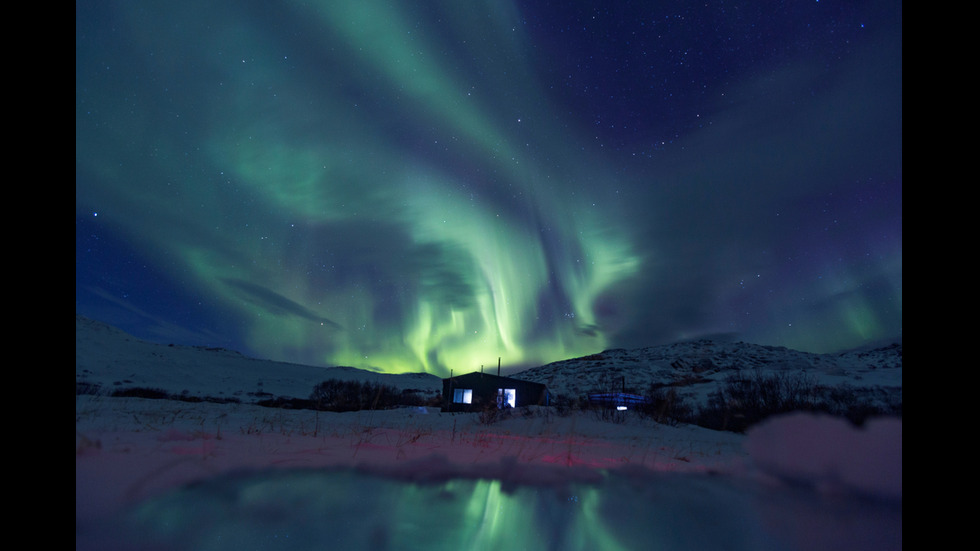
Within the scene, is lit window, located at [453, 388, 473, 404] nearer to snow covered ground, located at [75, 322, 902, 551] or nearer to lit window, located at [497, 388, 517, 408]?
lit window, located at [497, 388, 517, 408]

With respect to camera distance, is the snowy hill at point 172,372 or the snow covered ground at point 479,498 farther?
the snowy hill at point 172,372

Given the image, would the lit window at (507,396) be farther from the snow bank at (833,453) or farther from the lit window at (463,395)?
the snow bank at (833,453)

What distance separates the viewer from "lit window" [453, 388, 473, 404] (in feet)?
106

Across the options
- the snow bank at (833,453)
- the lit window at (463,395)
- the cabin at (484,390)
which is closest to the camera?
the snow bank at (833,453)

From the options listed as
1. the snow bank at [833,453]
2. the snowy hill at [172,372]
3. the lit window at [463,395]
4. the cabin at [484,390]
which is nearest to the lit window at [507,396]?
the cabin at [484,390]

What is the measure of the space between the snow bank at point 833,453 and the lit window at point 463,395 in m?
31.1

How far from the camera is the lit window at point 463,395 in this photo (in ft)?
106

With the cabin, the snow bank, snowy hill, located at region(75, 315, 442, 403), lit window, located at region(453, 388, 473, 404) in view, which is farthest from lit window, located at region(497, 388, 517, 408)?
the snow bank

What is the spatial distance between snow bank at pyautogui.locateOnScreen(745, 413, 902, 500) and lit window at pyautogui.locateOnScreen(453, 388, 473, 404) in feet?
102

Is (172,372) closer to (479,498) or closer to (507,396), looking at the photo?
(507,396)

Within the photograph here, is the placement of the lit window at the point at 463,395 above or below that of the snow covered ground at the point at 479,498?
below

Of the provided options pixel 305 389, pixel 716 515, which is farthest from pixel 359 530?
pixel 305 389
